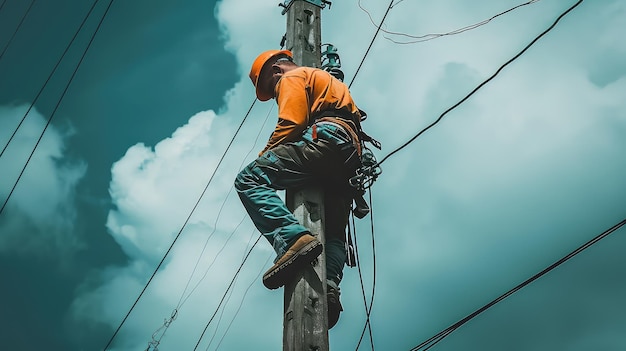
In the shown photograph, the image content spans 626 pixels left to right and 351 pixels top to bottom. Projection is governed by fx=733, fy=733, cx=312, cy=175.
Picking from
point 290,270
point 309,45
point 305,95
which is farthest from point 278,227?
point 309,45

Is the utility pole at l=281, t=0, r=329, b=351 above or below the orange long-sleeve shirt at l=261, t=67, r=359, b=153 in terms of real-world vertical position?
below

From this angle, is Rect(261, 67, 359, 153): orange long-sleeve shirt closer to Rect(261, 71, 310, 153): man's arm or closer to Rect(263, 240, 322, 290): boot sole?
Rect(261, 71, 310, 153): man's arm

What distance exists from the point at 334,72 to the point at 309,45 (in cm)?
32

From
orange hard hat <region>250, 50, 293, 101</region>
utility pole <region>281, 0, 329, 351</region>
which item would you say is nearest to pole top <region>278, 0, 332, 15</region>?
orange hard hat <region>250, 50, 293, 101</region>

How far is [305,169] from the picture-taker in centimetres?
422

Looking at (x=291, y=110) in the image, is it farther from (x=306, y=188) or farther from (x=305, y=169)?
(x=306, y=188)

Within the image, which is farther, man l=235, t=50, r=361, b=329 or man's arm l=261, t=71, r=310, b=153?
man's arm l=261, t=71, r=310, b=153

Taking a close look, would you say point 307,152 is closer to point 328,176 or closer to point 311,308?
point 328,176

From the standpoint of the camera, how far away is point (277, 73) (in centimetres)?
482

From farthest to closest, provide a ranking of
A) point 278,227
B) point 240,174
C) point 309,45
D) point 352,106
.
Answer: point 309,45 < point 352,106 < point 240,174 < point 278,227

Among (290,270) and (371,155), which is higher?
(371,155)

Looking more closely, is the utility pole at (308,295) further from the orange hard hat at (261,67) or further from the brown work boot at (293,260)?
the orange hard hat at (261,67)

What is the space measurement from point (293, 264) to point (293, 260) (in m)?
0.02

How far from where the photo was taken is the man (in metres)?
3.85
